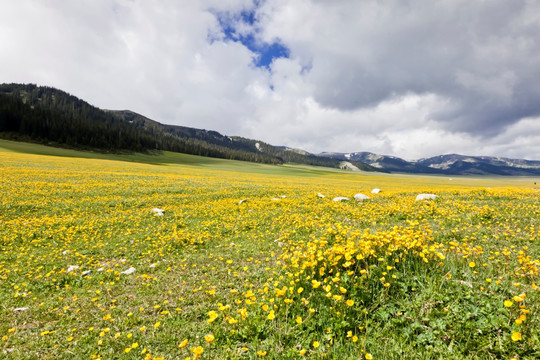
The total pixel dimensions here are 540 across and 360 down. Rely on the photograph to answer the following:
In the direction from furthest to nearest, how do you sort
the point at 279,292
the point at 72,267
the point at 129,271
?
1. the point at 72,267
2. the point at 129,271
3. the point at 279,292

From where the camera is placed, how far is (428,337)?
378cm

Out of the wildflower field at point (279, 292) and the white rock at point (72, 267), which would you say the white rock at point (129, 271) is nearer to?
the wildflower field at point (279, 292)

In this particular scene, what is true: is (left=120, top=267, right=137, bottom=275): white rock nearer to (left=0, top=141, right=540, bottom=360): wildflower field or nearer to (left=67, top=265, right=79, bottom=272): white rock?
(left=0, top=141, right=540, bottom=360): wildflower field

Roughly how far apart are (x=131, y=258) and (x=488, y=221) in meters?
16.2

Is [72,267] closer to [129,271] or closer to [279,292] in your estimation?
[129,271]

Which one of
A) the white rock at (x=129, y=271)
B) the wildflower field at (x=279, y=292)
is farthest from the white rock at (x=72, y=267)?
the white rock at (x=129, y=271)

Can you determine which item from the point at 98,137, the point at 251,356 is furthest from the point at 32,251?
the point at 98,137

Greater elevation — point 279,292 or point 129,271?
point 279,292

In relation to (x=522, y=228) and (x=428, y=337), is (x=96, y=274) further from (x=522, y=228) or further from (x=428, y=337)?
(x=522, y=228)

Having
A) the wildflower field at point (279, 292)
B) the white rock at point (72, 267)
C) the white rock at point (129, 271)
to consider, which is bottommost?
the white rock at point (72, 267)

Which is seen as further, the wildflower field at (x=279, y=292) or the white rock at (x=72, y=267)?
the white rock at (x=72, y=267)

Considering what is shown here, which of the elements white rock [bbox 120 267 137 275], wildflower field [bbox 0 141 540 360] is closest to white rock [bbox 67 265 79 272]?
wildflower field [bbox 0 141 540 360]

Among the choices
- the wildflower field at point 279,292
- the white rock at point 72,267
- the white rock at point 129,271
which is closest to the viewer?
the wildflower field at point 279,292

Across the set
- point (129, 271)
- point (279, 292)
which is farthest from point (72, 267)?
point (279, 292)
